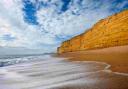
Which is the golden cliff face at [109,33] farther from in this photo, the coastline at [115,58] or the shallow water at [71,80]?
the shallow water at [71,80]

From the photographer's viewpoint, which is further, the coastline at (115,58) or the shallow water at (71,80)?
the coastline at (115,58)

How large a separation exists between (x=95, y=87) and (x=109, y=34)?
109 feet

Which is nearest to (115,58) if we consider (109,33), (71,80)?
(71,80)

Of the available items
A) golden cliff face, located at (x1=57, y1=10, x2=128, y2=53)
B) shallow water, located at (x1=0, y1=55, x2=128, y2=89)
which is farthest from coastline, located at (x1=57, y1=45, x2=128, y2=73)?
golden cliff face, located at (x1=57, y1=10, x2=128, y2=53)

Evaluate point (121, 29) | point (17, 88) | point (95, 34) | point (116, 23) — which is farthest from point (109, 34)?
point (17, 88)

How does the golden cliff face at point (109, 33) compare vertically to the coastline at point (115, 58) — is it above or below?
above

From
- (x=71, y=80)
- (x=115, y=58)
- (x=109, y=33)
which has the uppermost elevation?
(x=109, y=33)

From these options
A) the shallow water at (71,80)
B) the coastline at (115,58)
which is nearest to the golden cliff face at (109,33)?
the coastline at (115,58)

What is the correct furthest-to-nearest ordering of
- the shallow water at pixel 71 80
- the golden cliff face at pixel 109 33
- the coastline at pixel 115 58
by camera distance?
the golden cliff face at pixel 109 33, the coastline at pixel 115 58, the shallow water at pixel 71 80

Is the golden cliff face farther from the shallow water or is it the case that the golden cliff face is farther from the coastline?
the shallow water

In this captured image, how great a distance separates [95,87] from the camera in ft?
21.1

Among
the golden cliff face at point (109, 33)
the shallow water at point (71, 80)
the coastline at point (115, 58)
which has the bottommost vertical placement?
the shallow water at point (71, 80)

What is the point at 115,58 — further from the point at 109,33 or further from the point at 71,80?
the point at 109,33

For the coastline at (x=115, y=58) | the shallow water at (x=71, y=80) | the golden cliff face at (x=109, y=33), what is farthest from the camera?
the golden cliff face at (x=109, y=33)
